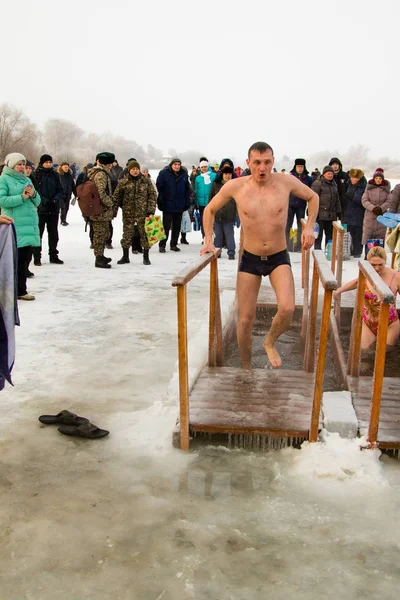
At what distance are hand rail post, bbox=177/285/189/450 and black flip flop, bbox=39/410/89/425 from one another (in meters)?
0.68

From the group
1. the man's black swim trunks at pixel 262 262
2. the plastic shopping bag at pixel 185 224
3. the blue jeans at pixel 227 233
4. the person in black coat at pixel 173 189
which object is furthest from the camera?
the plastic shopping bag at pixel 185 224

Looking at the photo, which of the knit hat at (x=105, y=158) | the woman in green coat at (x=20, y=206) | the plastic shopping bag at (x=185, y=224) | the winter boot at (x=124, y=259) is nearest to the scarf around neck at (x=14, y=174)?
the woman in green coat at (x=20, y=206)

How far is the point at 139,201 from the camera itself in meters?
10.2

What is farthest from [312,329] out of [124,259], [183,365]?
[124,259]

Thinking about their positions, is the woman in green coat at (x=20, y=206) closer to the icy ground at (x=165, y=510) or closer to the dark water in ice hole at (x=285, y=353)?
the dark water in ice hole at (x=285, y=353)

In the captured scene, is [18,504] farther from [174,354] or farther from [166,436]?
[174,354]

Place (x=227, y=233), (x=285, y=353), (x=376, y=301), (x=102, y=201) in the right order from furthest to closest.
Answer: (x=227, y=233) < (x=102, y=201) < (x=285, y=353) < (x=376, y=301)

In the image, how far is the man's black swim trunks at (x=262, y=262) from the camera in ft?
→ 15.4

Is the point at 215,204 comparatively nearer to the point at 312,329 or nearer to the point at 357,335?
the point at 312,329

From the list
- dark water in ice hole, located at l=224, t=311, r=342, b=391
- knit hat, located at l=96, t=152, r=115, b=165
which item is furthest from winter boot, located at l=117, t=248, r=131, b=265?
dark water in ice hole, located at l=224, t=311, r=342, b=391

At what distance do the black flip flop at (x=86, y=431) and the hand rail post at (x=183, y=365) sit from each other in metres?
0.51

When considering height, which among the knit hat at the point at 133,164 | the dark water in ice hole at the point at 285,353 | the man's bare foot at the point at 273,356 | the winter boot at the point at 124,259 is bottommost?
the dark water in ice hole at the point at 285,353

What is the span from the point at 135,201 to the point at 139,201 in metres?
0.07

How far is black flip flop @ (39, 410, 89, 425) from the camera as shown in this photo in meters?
3.81
